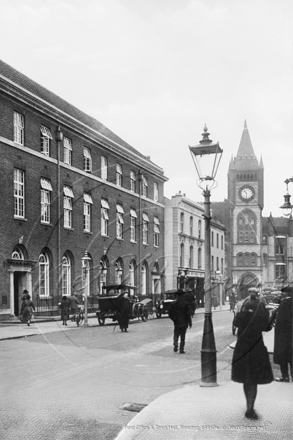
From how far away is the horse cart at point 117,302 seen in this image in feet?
18.9

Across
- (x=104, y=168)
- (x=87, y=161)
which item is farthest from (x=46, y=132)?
(x=104, y=168)

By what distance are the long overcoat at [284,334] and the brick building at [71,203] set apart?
3764 millimetres

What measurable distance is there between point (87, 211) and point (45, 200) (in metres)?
0.52

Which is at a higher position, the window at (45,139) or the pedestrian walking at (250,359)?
the window at (45,139)

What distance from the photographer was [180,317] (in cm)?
970

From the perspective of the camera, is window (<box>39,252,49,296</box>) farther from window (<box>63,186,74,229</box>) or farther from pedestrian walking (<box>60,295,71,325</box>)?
window (<box>63,186,74,229</box>)

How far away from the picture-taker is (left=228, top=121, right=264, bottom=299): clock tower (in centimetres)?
548

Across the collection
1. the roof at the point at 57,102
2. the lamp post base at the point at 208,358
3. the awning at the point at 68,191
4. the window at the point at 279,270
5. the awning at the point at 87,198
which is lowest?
the lamp post base at the point at 208,358

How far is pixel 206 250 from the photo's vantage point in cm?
823

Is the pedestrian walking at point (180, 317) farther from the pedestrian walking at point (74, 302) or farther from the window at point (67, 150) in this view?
the window at point (67, 150)

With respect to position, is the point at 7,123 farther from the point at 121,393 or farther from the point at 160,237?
the point at 121,393

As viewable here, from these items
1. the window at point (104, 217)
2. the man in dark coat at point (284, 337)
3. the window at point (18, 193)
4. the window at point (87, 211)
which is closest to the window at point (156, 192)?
the window at point (104, 217)

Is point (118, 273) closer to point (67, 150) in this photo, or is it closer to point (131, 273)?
point (131, 273)

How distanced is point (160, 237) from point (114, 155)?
45.8 inches
